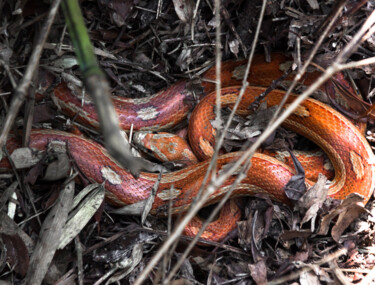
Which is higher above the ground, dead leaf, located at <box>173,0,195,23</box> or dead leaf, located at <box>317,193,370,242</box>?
dead leaf, located at <box>173,0,195,23</box>

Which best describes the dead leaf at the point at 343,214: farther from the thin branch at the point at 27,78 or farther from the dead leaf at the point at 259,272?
the thin branch at the point at 27,78

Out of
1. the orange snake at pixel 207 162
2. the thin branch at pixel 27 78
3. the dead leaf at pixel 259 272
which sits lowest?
the dead leaf at pixel 259 272

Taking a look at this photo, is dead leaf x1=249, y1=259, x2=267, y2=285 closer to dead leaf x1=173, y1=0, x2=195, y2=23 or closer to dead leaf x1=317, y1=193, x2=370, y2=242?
dead leaf x1=317, y1=193, x2=370, y2=242

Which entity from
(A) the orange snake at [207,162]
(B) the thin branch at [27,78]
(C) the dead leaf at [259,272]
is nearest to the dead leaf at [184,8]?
(A) the orange snake at [207,162]

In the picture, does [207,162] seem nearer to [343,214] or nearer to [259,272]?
[259,272]

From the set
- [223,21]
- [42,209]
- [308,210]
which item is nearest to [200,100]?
[223,21]

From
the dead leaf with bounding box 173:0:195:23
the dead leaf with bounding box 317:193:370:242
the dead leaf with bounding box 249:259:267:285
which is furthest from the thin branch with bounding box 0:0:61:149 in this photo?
the dead leaf with bounding box 317:193:370:242

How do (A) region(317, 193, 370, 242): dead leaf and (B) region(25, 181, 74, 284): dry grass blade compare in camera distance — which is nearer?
(B) region(25, 181, 74, 284): dry grass blade

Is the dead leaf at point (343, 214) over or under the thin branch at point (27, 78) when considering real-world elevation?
Result: under

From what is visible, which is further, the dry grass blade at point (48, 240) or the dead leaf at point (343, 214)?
the dead leaf at point (343, 214)

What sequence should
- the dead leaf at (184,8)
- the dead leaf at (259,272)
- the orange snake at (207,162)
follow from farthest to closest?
the dead leaf at (184,8) → the orange snake at (207,162) → the dead leaf at (259,272)
